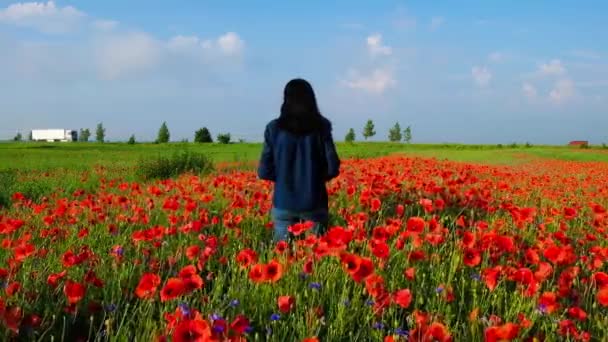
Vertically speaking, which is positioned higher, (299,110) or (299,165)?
(299,110)

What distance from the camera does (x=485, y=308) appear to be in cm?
303

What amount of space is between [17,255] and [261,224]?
9.23ft

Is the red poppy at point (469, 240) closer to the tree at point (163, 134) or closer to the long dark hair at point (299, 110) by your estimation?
the long dark hair at point (299, 110)

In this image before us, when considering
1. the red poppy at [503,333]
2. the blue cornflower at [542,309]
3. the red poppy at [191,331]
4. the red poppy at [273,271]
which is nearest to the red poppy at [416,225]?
the blue cornflower at [542,309]

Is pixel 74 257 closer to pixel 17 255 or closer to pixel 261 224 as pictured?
pixel 17 255

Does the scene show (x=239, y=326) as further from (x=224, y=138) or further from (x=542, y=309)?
(x=224, y=138)

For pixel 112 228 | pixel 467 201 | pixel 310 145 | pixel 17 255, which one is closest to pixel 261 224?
pixel 310 145

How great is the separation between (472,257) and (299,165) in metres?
1.98

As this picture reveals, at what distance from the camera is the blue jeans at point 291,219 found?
463 cm

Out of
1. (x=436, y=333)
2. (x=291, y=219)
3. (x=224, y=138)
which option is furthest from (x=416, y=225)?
(x=224, y=138)

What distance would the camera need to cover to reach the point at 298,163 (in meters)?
4.59

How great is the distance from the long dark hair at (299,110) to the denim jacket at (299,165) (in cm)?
7

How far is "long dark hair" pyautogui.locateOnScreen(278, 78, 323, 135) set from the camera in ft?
14.2

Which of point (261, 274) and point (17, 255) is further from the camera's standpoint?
point (17, 255)
